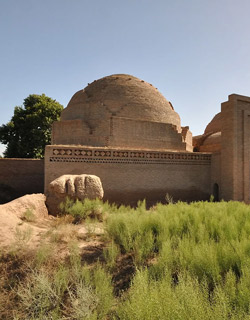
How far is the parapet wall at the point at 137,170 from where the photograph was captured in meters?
8.63

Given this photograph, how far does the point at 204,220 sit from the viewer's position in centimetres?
480

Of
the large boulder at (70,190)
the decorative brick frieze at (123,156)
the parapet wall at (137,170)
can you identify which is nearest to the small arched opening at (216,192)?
the parapet wall at (137,170)

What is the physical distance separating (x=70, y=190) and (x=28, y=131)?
14841 millimetres

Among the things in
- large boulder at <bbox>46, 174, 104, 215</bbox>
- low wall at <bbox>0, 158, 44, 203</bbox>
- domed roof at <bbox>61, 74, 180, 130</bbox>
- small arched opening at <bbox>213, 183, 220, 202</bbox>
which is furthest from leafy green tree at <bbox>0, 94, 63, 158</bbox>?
small arched opening at <bbox>213, 183, 220, 202</bbox>

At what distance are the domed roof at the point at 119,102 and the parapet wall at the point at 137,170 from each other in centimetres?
391

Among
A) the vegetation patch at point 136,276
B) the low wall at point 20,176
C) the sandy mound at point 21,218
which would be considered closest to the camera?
the vegetation patch at point 136,276

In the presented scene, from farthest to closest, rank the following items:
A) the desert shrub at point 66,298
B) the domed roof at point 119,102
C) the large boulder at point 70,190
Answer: the domed roof at point 119,102 → the large boulder at point 70,190 → the desert shrub at point 66,298

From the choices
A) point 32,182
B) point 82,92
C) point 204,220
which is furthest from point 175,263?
point 82,92

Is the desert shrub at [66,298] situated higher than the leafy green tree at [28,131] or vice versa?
the leafy green tree at [28,131]

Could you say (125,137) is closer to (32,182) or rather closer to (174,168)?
(174,168)

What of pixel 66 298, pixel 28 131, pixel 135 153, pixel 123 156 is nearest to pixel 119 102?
pixel 135 153

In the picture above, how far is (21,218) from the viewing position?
5.68 metres

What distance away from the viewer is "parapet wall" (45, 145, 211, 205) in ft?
28.3

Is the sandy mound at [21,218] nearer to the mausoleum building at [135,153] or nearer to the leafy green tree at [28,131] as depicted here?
the mausoleum building at [135,153]
